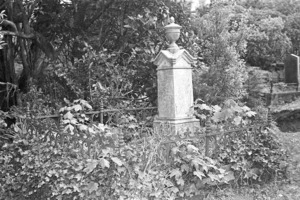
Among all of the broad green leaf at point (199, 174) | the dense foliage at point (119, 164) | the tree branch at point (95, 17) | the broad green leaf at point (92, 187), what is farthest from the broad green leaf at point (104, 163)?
the tree branch at point (95, 17)

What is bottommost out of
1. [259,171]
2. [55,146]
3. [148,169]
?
[259,171]

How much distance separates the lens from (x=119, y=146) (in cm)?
392

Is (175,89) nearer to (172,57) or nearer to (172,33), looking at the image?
(172,57)

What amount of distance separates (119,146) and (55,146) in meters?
0.86

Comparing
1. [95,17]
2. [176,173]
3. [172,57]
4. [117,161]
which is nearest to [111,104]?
[95,17]

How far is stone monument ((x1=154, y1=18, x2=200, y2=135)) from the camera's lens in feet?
20.0

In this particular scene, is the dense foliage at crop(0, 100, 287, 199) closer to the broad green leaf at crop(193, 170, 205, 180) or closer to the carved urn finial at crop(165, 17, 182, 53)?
the broad green leaf at crop(193, 170, 205, 180)

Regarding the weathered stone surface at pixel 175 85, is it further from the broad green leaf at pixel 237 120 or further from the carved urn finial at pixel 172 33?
the broad green leaf at pixel 237 120

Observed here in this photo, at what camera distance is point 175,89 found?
20.1 ft

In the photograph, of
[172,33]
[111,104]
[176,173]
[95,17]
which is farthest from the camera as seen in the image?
[95,17]

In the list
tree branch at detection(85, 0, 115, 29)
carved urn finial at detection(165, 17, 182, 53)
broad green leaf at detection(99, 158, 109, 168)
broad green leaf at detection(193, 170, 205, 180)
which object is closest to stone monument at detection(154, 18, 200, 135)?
carved urn finial at detection(165, 17, 182, 53)

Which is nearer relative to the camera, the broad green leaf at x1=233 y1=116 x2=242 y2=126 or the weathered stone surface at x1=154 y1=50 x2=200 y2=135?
the broad green leaf at x1=233 y1=116 x2=242 y2=126

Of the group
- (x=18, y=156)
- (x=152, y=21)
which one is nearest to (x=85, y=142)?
(x=18, y=156)

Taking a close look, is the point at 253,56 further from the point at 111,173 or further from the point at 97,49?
the point at 111,173
